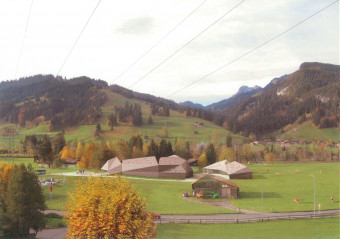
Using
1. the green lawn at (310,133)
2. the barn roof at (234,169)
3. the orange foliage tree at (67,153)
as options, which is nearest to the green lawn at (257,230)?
the barn roof at (234,169)

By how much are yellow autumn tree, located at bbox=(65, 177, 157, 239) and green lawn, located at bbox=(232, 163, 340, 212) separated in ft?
59.6

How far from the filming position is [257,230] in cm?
2352

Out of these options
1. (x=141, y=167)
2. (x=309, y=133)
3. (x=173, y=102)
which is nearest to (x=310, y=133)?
(x=309, y=133)

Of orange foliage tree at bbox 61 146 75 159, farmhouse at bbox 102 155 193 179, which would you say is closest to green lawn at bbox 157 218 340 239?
farmhouse at bbox 102 155 193 179

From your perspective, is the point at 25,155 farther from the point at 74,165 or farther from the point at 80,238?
the point at 80,238

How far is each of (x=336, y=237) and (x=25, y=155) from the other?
38.7m

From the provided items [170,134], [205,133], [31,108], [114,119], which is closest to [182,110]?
[205,133]

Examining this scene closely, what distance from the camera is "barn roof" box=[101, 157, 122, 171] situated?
37.1m

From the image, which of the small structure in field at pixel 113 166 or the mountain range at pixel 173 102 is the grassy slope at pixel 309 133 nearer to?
the mountain range at pixel 173 102

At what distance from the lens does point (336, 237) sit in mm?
22156

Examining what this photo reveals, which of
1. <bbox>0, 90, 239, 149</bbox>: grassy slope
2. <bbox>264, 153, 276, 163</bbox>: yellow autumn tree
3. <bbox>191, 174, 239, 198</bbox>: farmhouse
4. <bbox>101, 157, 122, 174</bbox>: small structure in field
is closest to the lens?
<bbox>191, 174, 239, 198</bbox>: farmhouse

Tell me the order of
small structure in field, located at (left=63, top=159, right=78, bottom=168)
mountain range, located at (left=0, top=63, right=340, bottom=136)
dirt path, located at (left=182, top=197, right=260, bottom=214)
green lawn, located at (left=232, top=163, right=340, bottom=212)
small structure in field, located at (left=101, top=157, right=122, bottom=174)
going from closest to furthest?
1. dirt path, located at (left=182, top=197, right=260, bottom=214)
2. green lawn, located at (left=232, top=163, right=340, bottom=212)
3. small structure in field, located at (left=101, top=157, right=122, bottom=174)
4. small structure in field, located at (left=63, top=159, right=78, bottom=168)
5. mountain range, located at (left=0, top=63, right=340, bottom=136)

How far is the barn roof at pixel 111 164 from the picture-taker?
37125 millimetres

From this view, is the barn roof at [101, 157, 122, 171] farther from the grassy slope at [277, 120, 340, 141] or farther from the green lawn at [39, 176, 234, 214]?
the grassy slope at [277, 120, 340, 141]
